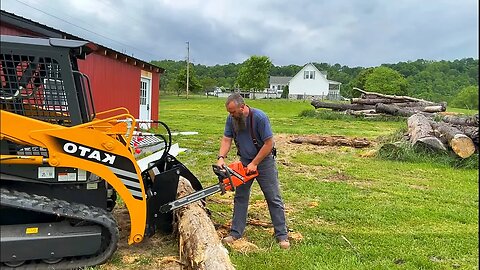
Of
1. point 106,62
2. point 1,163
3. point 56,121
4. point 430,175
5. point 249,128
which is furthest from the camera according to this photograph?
point 106,62

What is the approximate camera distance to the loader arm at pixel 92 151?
3.96m

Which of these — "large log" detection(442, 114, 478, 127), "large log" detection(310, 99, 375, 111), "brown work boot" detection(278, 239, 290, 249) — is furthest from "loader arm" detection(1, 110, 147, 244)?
"large log" detection(310, 99, 375, 111)

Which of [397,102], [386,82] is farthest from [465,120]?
[386,82]

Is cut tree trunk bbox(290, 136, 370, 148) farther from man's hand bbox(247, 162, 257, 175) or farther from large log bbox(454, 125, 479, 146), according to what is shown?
man's hand bbox(247, 162, 257, 175)

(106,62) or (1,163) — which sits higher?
(106,62)

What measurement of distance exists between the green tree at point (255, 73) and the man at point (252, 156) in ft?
204

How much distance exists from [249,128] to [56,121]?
2.09m

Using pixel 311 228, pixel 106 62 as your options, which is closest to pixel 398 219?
pixel 311 228

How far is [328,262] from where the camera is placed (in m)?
4.76

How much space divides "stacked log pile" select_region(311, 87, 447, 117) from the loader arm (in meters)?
23.4

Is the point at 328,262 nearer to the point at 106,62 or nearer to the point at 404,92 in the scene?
the point at 106,62

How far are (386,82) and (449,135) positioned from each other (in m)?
55.5

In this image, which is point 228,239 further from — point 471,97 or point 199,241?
point 471,97

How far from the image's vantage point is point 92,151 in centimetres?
423
